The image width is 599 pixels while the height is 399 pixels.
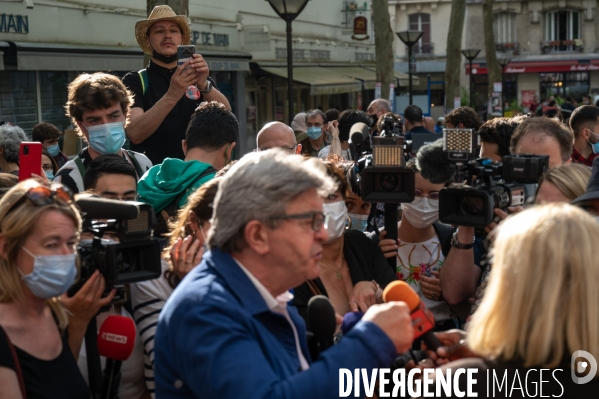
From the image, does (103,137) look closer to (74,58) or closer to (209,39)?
(74,58)

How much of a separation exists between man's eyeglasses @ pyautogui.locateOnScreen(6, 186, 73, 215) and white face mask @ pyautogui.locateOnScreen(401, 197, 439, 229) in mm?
2306

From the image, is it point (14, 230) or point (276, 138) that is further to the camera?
point (276, 138)

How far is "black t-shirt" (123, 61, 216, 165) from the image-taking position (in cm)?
698

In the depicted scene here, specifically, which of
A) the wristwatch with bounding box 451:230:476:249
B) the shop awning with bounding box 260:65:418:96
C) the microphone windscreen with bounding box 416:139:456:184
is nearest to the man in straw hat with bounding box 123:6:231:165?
the microphone windscreen with bounding box 416:139:456:184

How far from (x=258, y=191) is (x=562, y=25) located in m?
58.3

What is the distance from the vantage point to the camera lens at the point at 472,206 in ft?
15.0

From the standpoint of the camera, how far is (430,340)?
3340 mm

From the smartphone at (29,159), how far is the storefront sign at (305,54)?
2582 centimetres


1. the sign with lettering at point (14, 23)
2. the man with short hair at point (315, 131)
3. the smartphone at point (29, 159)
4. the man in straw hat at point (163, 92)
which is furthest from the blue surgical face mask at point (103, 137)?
the sign with lettering at point (14, 23)

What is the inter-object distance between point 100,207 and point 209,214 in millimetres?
540

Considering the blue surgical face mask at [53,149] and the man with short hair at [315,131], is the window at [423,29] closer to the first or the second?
the man with short hair at [315,131]

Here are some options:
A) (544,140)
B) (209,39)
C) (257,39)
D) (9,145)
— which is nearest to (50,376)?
(544,140)

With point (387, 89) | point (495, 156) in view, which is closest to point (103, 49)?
point (387, 89)

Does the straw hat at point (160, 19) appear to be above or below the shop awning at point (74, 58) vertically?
below
